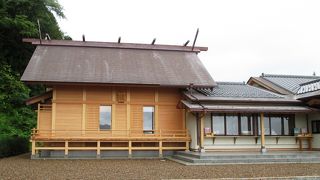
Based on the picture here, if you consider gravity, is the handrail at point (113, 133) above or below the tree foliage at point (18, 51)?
below

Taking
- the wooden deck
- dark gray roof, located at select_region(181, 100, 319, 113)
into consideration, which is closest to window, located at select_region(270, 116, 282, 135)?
dark gray roof, located at select_region(181, 100, 319, 113)

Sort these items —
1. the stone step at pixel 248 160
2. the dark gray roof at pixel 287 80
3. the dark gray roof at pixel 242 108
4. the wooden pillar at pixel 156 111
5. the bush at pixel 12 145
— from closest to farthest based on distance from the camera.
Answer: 1. the stone step at pixel 248 160
2. the dark gray roof at pixel 242 108
3. the bush at pixel 12 145
4. the wooden pillar at pixel 156 111
5. the dark gray roof at pixel 287 80

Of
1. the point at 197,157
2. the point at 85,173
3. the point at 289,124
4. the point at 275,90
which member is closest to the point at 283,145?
the point at 289,124

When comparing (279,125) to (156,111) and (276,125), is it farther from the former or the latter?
(156,111)

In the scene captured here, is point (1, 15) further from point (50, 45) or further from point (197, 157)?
point (197, 157)

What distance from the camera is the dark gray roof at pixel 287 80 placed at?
2212 cm

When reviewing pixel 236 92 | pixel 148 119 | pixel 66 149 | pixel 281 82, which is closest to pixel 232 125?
pixel 236 92

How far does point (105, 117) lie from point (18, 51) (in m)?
13.5

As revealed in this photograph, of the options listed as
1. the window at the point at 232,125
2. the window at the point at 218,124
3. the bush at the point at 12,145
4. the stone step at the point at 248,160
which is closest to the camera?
the stone step at the point at 248,160

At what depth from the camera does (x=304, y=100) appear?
19453 mm

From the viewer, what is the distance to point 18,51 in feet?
96.6

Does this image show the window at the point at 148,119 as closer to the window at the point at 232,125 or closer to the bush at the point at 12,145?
the window at the point at 232,125

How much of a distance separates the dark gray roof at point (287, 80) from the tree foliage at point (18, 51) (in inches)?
613

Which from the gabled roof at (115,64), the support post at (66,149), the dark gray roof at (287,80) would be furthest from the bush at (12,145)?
the dark gray roof at (287,80)
